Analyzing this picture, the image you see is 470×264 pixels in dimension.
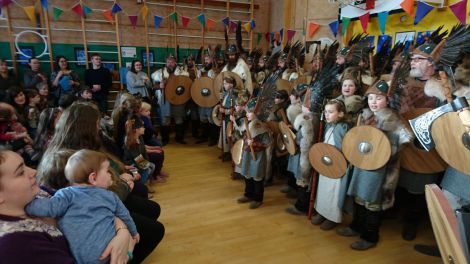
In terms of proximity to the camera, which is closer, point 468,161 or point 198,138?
point 468,161

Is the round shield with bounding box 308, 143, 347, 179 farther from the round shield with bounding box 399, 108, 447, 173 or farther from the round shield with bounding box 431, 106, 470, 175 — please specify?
the round shield with bounding box 431, 106, 470, 175

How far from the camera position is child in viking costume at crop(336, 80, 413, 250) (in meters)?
1.90

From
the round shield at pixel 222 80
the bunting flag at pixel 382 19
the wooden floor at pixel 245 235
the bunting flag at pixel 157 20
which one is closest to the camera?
the wooden floor at pixel 245 235

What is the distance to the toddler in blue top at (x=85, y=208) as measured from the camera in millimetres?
1031

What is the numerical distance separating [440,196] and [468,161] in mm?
843

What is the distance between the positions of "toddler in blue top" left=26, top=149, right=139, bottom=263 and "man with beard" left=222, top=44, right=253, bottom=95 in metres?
3.20

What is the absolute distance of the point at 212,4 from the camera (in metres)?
5.82

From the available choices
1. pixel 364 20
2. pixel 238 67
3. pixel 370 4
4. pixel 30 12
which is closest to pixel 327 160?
pixel 238 67

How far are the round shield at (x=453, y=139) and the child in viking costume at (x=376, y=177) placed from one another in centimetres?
38

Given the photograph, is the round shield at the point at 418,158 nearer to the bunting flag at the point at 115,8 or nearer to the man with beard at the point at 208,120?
the man with beard at the point at 208,120

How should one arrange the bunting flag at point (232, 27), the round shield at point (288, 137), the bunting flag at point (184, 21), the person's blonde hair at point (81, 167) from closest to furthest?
the person's blonde hair at point (81, 167) < the round shield at point (288, 137) < the bunting flag at point (184, 21) < the bunting flag at point (232, 27)

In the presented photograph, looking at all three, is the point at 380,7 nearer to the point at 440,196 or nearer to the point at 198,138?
the point at 198,138

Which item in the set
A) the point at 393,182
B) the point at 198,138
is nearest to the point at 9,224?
the point at 393,182

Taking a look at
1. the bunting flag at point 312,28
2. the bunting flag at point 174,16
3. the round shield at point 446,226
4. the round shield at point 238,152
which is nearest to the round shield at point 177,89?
the bunting flag at point 174,16
